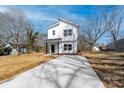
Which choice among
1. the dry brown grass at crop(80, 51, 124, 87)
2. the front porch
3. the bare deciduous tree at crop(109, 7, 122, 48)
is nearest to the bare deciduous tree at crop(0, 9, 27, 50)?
the front porch

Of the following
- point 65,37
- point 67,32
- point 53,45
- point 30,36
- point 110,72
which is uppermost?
point 30,36

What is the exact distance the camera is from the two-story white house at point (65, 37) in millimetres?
23531

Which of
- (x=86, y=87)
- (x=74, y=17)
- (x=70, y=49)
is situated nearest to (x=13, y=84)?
(x=86, y=87)

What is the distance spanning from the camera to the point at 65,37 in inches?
940

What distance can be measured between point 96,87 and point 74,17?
1095 inches

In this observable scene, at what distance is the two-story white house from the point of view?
2353cm

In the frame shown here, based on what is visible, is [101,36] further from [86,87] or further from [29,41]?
[86,87]

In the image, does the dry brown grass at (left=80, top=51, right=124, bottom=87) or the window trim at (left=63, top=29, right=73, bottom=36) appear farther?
the window trim at (left=63, top=29, right=73, bottom=36)

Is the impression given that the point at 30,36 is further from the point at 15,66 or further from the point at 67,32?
the point at 15,66

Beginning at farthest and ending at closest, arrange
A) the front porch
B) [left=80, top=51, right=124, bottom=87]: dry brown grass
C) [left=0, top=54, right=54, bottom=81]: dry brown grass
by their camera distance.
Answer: the front porch → [left=0, top=54, right=54, bottom=81]: dry brown grass → [left=80, top=51, right=124, bottom=87]: dry brown grass

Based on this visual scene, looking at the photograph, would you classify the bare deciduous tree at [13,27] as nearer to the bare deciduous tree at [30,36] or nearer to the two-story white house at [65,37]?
the bare deciduous tree at [30,36]

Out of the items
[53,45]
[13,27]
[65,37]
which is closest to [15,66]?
[65,37]

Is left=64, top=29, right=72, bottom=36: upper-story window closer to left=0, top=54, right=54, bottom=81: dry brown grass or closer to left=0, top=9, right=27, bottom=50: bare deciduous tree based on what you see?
left=0, top=54, right=54, bottom=81: dry brown grass
